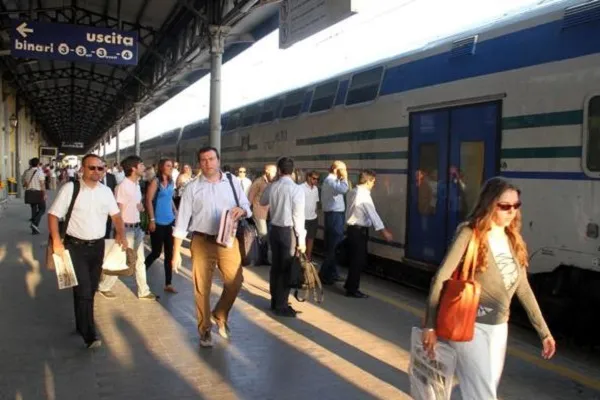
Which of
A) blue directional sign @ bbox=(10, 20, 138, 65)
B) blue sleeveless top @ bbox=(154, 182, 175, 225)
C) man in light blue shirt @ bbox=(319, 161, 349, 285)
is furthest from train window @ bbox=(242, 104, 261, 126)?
blue sleeveless top @ bbox=(154, 182, 175, 225)

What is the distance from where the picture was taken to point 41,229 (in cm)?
1521

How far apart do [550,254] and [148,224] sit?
4616mm

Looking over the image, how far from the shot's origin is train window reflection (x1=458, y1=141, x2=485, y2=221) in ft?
22.0

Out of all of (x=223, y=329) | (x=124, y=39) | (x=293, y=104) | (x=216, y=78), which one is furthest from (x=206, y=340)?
(x=124, y=39)

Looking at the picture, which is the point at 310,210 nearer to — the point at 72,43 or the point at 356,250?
the point at 356,250

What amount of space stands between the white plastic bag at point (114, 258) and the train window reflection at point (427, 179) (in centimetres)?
373

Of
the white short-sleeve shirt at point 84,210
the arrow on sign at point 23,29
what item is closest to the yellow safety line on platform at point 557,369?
the white short-sleeve shirt at point 84,210

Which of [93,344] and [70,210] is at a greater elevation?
[70,210]

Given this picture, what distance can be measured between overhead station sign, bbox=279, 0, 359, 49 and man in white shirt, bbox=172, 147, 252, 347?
2.82 m

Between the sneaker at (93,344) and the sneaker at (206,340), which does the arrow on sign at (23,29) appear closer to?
the sneaker at (93,344)

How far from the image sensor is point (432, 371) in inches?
120

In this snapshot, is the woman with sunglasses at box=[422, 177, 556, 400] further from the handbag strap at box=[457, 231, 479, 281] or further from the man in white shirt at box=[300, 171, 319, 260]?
the man in white shirt at box=[300, 171, 319, 260]

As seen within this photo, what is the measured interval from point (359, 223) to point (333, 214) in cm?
107

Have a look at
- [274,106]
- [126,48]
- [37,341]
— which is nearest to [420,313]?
[37,341]
